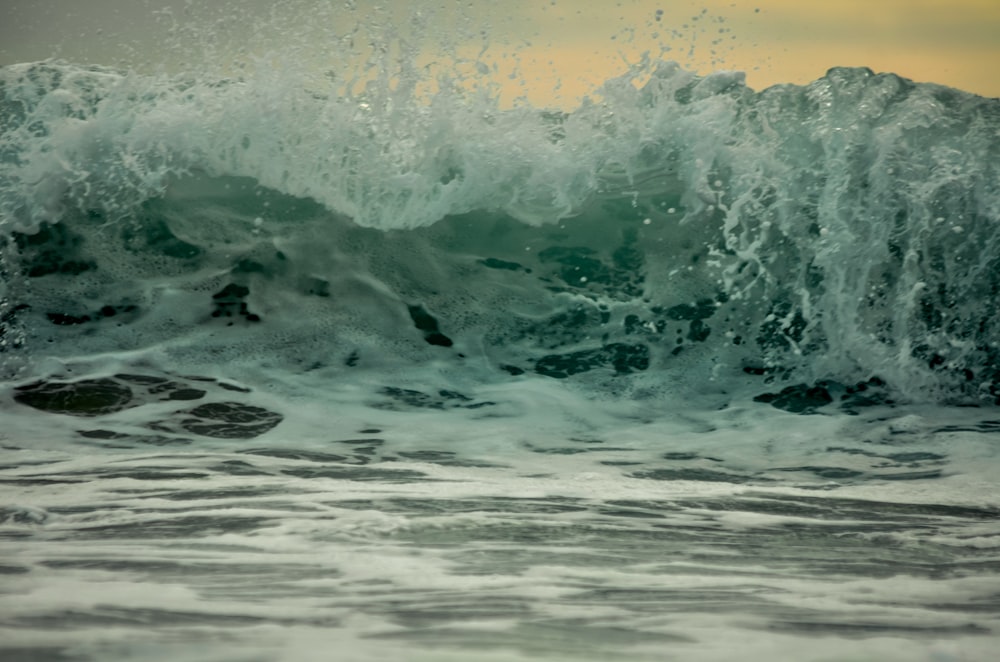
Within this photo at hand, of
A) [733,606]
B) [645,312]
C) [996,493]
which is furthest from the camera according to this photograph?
[645,312]

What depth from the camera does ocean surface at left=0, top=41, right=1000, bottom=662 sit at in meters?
2.14

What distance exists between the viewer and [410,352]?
5.33m

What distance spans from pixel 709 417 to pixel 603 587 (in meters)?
2.45

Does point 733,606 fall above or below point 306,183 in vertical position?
below

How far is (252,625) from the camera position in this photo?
6.47 ft

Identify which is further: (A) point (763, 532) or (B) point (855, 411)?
(B) point (855, 411)

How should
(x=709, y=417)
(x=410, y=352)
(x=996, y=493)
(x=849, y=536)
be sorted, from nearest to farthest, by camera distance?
(x=849, y=536) → (x=996, y=493) → (x=709, y=417) → (x=410, y=352)

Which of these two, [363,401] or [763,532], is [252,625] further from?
[363,401]

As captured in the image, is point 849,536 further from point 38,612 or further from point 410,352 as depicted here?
point 410,352

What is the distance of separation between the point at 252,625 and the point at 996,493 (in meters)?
2.26

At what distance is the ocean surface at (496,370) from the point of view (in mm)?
2139

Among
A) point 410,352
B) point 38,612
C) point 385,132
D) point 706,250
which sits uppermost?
point 385,132

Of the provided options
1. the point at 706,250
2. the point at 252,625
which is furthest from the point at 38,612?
the point at 706,250

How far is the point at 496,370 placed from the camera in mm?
5184
